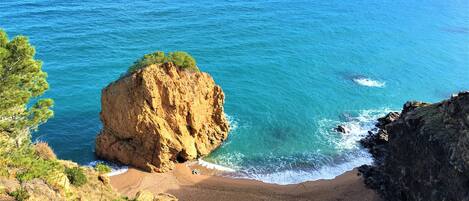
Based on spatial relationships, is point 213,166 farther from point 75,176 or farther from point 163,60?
point 75,176

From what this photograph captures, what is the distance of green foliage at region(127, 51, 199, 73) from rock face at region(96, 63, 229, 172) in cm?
63

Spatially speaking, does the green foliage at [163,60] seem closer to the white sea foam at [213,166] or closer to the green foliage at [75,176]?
the white sea foam at [213,166]

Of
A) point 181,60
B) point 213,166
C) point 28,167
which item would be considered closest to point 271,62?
point 181,60

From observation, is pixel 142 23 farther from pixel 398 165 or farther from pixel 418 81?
pixel 398 165

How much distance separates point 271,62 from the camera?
67188mm

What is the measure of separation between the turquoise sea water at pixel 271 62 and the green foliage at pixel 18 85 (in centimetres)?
1623

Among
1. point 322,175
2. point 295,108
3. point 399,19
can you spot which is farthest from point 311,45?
point 322,175

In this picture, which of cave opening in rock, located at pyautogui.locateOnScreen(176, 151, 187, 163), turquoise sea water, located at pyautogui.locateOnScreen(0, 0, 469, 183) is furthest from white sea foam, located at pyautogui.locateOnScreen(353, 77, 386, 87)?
cave opening in rock, located at pyautogui.locateOnScreen(176, 151, 187, 163)

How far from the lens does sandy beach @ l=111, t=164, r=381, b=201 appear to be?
4197 centimetres

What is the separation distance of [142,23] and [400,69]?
40906 mm

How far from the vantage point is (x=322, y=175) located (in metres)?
47.7

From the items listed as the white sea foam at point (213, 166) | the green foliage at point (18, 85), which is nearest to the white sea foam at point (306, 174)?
the white sea foam at point (213, 166)

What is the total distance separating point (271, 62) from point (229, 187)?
92.2 feet

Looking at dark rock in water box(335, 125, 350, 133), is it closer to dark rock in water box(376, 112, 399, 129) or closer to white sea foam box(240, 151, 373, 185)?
dark rock in water box(376, 112, 399, 129)
